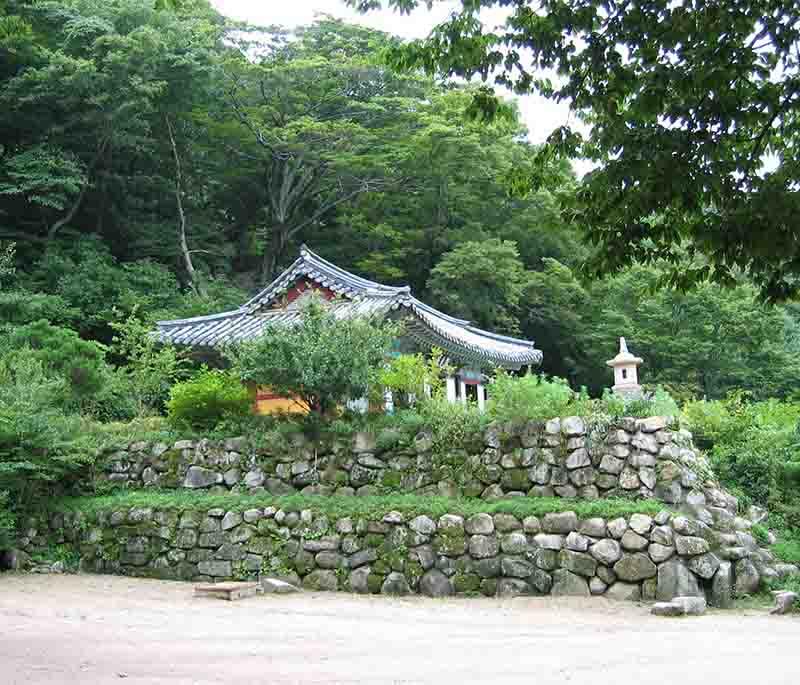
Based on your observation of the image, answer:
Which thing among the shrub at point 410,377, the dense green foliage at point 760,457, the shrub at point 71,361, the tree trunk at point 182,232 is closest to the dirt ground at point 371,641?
the shrub at point 410,377

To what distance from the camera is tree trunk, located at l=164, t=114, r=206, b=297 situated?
31.0m

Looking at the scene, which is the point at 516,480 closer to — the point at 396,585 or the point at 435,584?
the point at 435,584

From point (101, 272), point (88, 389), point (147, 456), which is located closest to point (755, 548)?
point (147, 456)

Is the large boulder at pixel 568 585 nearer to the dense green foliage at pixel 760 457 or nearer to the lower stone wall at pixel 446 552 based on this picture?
the lower stone wall at pixel 446 552

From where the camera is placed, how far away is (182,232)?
3244 cm

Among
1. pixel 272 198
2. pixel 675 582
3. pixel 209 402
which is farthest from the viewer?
pixel 272 198

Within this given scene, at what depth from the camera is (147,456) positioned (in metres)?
15.7

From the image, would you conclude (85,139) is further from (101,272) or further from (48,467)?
(48,467)

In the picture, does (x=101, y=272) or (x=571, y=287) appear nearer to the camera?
(x=101, y=272)

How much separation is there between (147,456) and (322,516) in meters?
4.36

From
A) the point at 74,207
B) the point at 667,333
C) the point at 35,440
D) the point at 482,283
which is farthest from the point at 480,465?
the point at 74,207

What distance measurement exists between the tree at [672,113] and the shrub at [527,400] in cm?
652

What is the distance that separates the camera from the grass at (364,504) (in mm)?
11938

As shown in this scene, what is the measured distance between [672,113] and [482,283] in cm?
2434
